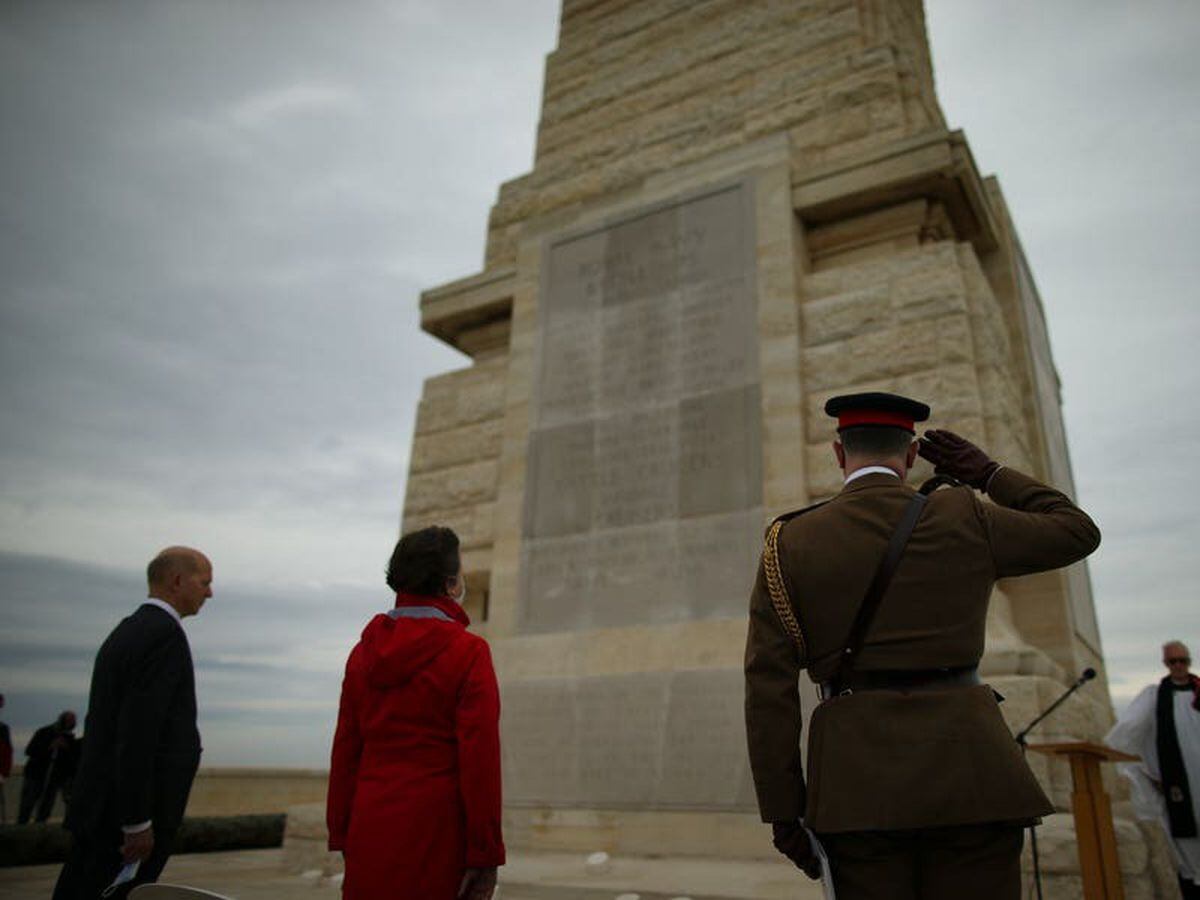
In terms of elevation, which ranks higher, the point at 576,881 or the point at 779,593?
the point at 779,593

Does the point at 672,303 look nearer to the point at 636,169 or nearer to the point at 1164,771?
the point at 636,169

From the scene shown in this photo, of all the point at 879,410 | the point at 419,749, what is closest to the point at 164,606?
the point at 419,749

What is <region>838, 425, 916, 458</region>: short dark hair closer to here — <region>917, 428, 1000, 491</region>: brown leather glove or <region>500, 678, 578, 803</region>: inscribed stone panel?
<region>917, 428, 1000, 491</region>: brown leather glove

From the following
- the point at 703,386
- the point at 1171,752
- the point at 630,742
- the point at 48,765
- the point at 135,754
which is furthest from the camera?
the point at 48,765

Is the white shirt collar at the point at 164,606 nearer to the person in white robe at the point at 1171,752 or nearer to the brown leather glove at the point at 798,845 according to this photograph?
the brown leather glove at the point at 798,845

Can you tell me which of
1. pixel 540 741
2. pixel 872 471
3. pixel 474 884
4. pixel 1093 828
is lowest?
pixel 474 884

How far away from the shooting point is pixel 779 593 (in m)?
2.16

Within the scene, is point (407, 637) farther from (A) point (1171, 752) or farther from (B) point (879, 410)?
(A) point (1171, 752)

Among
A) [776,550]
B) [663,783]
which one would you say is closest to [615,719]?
[663,783]

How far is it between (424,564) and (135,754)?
123cm

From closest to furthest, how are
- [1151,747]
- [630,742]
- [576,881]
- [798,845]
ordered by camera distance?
[798,845] → [576,881] → [1151,747] → [630,742]

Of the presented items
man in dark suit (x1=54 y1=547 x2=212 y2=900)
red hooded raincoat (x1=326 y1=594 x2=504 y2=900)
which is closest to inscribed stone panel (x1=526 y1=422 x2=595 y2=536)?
man in dark suit (x1=54 y1=547 x2=212 y2=900)

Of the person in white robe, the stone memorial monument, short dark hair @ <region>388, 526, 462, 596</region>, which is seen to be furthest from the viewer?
the stone memorial monument

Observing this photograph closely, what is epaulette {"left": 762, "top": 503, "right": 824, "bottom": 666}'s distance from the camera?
2119 mm
